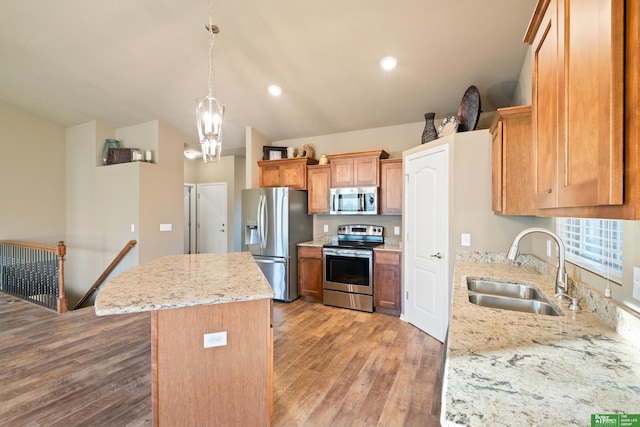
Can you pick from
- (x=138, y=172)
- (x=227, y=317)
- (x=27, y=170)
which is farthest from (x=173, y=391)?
(x=27, y=170)

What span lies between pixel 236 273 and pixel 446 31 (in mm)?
2689

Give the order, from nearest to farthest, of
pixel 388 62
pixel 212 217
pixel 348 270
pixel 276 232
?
1. pixel 388 62
2. pixel 348 270
3. pixel 276 232
4. pixel 212 217

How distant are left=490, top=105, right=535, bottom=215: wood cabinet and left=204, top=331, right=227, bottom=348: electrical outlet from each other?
200 centimetres

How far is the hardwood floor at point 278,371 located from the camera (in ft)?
6.20

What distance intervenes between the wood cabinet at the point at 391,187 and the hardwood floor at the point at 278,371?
146cm

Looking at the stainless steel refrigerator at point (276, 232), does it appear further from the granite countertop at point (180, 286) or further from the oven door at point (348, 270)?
the granite countertop at point (180, 286)

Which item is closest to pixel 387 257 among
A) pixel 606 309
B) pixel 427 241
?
pixel 427 241

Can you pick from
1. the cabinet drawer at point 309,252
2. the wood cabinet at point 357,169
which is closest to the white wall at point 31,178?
the cabinet drawer at point 309,252

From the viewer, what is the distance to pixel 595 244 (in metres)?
1.49

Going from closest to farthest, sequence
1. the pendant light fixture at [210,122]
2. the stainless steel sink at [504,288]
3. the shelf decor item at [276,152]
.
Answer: the stainless steel sink at [504,288] < the pendant light fixture at [210,122] < the shelf decor item at [276,152]

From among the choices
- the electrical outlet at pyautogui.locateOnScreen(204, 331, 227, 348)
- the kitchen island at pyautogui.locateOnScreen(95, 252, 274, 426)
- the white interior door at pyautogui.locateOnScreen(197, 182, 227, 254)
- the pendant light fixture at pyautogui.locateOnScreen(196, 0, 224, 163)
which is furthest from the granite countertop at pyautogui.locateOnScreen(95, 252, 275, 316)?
the white interior door at pyautogui.locateOnScreen(197, 182, 227, 254)

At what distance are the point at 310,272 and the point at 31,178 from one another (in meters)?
5.34

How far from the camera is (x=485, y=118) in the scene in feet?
11.7
